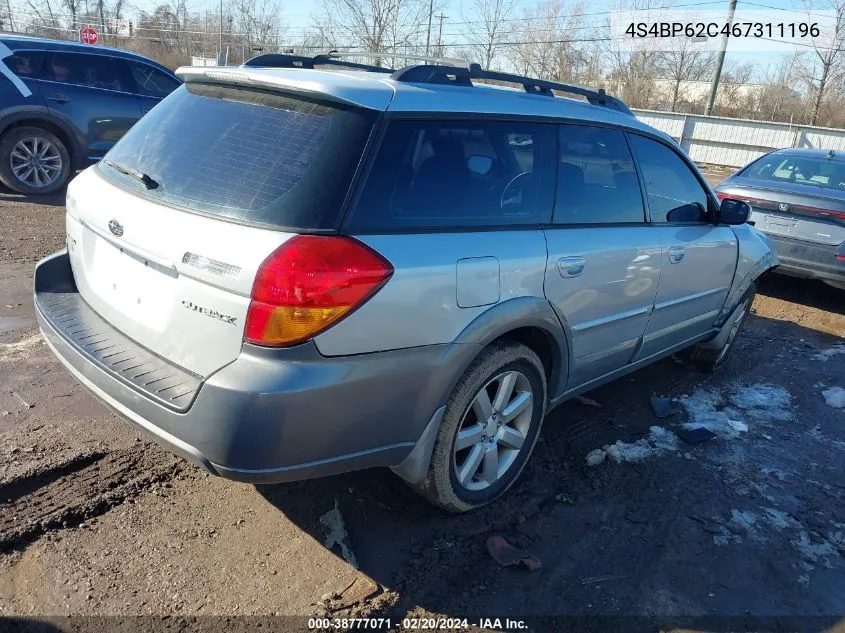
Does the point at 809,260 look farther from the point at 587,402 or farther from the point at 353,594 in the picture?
the point at 353,594

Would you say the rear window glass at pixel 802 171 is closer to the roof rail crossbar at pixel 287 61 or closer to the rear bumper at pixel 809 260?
the rear bumper at pixel 809 260

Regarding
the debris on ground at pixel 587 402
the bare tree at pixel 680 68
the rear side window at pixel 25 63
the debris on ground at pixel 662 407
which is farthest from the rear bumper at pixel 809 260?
the bare tree at pixel 680 68

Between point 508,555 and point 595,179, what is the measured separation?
1872 mm

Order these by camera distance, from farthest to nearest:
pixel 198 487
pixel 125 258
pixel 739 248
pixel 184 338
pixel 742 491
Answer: pixel 739 248 → pixel 742 491 → pixel 198 487 → pixel 125 258 → pixel 184 338

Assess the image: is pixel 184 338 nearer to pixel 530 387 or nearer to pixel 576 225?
pixel 530 387

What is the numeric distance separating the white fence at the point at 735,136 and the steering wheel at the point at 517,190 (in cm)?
2692

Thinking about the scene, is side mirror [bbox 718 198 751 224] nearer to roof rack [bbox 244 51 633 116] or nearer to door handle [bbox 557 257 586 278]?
roof rack [bbox 244 51 633 116]

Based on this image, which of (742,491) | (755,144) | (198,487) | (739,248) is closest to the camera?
(198,487)

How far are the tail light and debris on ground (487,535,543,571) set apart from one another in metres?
1.29

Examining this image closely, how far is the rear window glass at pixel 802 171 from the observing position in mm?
7276

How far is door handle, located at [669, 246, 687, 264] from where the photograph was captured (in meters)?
3.93

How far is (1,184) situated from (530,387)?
344 inches

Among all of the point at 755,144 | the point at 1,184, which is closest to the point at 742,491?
the point at 1,184

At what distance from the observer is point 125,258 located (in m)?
2.68
